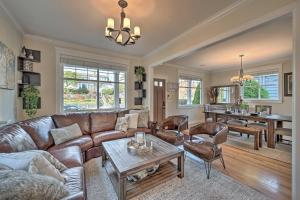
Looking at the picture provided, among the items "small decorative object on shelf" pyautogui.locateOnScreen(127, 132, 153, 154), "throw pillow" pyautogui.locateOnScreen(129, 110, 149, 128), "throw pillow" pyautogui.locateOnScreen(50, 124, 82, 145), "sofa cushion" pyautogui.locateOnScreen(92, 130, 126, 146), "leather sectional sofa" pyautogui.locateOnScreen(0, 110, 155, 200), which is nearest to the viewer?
"leather sectional sofa" pyautogui.locateOnScreen(0, 110, 155, 200)

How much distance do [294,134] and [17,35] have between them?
5021mm

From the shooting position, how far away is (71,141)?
265cm

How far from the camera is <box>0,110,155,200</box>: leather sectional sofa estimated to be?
153 centimetres

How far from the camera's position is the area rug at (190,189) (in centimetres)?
178

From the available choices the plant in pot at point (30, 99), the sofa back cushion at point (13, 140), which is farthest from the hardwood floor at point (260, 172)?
the plant in pot at point (30, 99)

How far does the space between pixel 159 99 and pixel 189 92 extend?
1917mm

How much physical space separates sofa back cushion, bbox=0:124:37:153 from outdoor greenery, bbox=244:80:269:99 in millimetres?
7271

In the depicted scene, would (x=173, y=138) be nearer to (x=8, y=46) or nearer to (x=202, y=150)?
(x=202, y=150)

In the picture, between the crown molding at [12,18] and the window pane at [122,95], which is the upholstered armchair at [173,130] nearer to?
the window pane at [122,95]

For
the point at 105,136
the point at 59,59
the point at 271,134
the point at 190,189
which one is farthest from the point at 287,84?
the point at 59,59

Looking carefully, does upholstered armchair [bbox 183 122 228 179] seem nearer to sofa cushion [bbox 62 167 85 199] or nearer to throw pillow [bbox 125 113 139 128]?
throw pillow [bbox 125 113 139 128]

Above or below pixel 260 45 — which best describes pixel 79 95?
below

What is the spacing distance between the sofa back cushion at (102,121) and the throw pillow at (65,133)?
41 cm

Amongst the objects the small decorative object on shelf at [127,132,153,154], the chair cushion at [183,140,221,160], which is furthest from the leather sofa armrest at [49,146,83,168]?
the chair cushion at [183,140,221,160]
